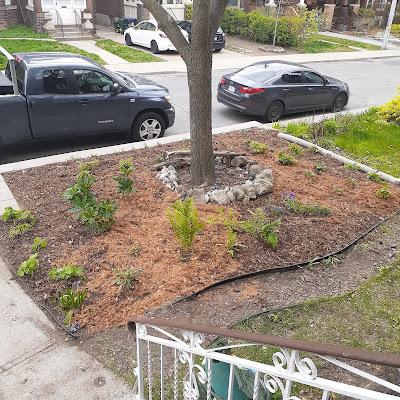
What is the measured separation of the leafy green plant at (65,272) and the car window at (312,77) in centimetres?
956

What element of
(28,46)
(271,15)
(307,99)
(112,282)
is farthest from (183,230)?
(271,15)

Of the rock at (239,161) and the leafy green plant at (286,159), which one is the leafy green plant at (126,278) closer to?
the rock at (239,161)

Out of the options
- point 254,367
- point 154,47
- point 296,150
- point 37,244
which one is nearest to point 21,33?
point 154,47

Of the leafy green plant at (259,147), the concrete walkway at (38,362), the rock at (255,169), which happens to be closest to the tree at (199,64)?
the rock at (255,169)

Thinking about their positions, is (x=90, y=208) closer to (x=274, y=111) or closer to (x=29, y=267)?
(x=29, y=267)

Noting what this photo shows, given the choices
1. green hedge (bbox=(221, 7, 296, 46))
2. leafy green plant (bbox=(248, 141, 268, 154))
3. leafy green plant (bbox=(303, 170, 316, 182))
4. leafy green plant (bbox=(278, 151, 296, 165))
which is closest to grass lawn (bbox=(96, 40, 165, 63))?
green hedge (bbox=(221, 7, 296, 46))

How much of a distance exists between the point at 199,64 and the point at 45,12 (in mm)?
20046

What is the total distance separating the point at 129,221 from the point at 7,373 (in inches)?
108

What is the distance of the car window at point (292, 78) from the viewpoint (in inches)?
479

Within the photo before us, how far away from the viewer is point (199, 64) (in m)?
6.64

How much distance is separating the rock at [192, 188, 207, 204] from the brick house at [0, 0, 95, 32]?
19858 millimetres

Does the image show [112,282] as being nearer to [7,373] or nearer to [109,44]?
[7,373]

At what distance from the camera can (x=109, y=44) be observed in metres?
22.4

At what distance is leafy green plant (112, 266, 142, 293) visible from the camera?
4999 millimetres
